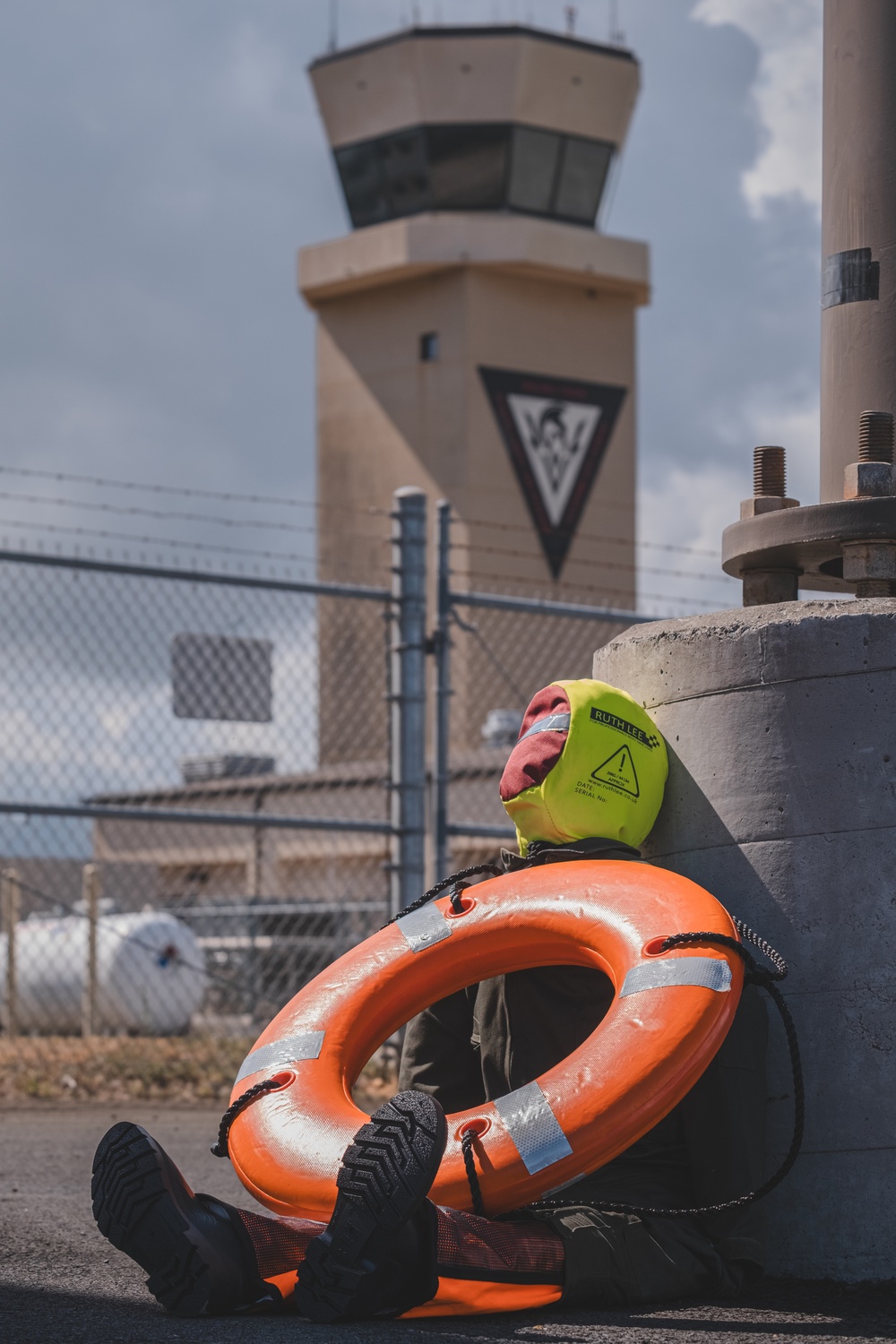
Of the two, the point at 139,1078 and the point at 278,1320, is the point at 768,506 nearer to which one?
the point at 278,1320

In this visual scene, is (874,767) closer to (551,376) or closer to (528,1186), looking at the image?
(528,1186)

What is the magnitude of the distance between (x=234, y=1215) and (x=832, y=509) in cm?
211

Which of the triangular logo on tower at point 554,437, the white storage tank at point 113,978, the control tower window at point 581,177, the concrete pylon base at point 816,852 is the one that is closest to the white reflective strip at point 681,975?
the concrete pylon base at point 816,852

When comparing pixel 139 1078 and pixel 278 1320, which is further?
pixel 139 1078

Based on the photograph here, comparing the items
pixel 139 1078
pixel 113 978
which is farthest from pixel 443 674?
pixel 113 978

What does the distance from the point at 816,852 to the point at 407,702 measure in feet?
13.5

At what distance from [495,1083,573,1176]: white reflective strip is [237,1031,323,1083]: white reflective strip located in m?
0.61

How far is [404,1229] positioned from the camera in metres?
3.01

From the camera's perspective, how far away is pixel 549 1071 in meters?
3.49

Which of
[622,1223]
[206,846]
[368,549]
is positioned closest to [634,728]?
[622,1223]

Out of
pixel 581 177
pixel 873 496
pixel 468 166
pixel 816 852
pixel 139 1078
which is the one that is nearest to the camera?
pixel 816 852

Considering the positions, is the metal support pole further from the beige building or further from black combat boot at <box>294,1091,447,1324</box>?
the beige building

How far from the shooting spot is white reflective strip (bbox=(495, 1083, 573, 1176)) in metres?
3.28

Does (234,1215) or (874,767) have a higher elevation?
(874,767)
